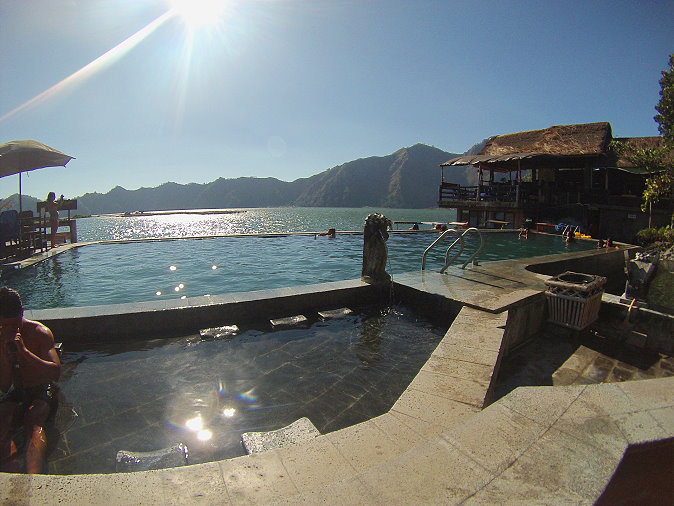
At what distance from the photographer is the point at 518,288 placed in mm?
6652

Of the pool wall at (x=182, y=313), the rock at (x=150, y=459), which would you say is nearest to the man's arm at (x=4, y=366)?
the rock at (x=150, y=459)

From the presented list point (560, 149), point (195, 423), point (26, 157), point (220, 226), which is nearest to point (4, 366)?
point (195, 423)

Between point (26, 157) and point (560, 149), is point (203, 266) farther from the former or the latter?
point (560, 149)

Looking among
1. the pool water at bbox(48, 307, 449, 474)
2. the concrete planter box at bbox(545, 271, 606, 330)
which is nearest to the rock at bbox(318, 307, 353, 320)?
the pool water at bbox(48, 307, 449, 474)

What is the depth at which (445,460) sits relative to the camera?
1.83 metres

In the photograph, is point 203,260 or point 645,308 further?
point 203,260

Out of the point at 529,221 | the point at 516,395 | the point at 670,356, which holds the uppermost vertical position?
the point at 529,221

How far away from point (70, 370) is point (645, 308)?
862cm

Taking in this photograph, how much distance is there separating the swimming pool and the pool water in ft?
13.1

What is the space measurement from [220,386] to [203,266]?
9074mm

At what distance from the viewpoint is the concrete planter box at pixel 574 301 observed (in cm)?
589

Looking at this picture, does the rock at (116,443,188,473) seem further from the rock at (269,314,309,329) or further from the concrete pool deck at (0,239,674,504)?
the rock at (269,314,309,329)

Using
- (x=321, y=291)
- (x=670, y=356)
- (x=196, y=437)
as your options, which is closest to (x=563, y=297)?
(x=670, y=356)

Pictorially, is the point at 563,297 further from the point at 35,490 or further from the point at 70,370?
the point at 70,370
